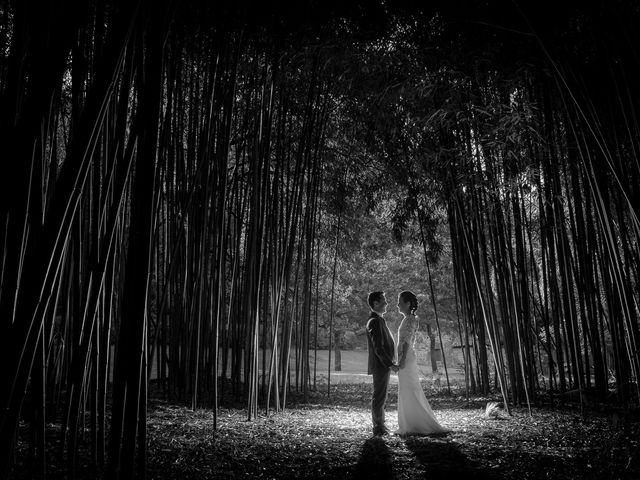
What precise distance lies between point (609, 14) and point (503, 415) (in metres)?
2.55

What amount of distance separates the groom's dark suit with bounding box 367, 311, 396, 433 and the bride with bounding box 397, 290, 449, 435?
8 centimetres

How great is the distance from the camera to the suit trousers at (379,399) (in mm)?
2918

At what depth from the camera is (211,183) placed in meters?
2.60

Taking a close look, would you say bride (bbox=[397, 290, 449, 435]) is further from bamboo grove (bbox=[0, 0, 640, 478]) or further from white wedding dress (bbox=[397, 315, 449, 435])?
bamboo grove (bbox=[0, 0, 640, 478])

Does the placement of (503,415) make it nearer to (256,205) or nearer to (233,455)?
(233,455)

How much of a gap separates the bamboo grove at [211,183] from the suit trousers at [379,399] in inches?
27.6

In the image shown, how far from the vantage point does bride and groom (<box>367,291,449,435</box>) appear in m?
2.86

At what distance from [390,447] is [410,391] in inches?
17.8

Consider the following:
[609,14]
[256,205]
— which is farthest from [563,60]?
[256,205]

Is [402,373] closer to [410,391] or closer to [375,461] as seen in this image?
[410,391]

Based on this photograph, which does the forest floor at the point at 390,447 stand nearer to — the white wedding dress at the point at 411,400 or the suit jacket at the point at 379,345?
the white wedding dress at the point at 411,400

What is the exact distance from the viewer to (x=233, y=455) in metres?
2.14

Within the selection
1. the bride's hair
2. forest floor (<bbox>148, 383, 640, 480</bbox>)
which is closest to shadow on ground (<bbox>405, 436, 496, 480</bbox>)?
forest floor (<bbox>148, 383, 640, 480</bbox>)

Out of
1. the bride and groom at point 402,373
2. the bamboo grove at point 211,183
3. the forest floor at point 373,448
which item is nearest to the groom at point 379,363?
the bride and groom at point 402,373
